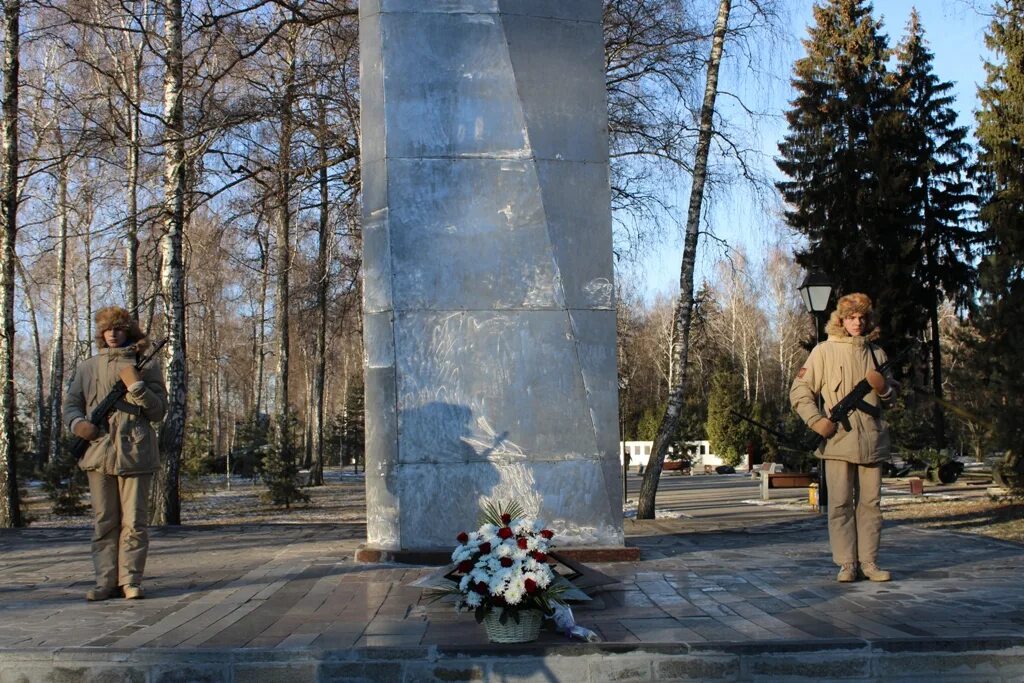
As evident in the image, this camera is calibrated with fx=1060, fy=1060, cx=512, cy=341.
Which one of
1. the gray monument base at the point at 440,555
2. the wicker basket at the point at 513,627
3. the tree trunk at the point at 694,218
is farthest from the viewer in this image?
the tree trunk at the point at 694,218

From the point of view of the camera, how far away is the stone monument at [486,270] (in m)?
8.70

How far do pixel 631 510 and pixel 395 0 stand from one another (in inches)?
379

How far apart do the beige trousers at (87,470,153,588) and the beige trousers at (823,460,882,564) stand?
470cm

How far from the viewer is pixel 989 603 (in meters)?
6.41

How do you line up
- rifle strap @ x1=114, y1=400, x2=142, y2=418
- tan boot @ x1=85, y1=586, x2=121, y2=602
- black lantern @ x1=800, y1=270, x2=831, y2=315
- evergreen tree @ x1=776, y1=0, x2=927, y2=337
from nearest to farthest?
1. tan boot @ x1=85, y1=586, x2=121, y2=602
2. rifle strap @ x1=114, y1=400, x2=142, y2=418
3. black lantern @ x1=800, y1=270, x2=831, y2=315
4. evergreen tree @ x1=776, y1=0, x2=927, y2=337

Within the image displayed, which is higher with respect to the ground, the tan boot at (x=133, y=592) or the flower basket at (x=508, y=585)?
the flower basket at (x=508, y=585)

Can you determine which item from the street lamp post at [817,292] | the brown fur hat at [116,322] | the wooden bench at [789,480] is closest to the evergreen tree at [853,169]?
the wooden bench at [789,480]

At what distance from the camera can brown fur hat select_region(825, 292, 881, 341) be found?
296 inches

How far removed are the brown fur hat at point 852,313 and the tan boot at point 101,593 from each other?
5.33 metres

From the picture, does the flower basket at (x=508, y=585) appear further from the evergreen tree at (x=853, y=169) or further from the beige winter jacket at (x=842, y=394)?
the evergreen tree at (x=853, y=169)

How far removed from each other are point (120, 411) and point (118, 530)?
0.81 m

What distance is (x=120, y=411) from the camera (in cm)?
725

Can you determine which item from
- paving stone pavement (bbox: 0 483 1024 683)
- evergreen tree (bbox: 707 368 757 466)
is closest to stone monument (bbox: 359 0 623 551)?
paving stone pavement (bbox: 0 483 1024 683)

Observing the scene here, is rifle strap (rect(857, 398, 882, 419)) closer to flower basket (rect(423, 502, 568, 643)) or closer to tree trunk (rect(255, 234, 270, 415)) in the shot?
flower basket (rect(423, 502, 568, 643))
